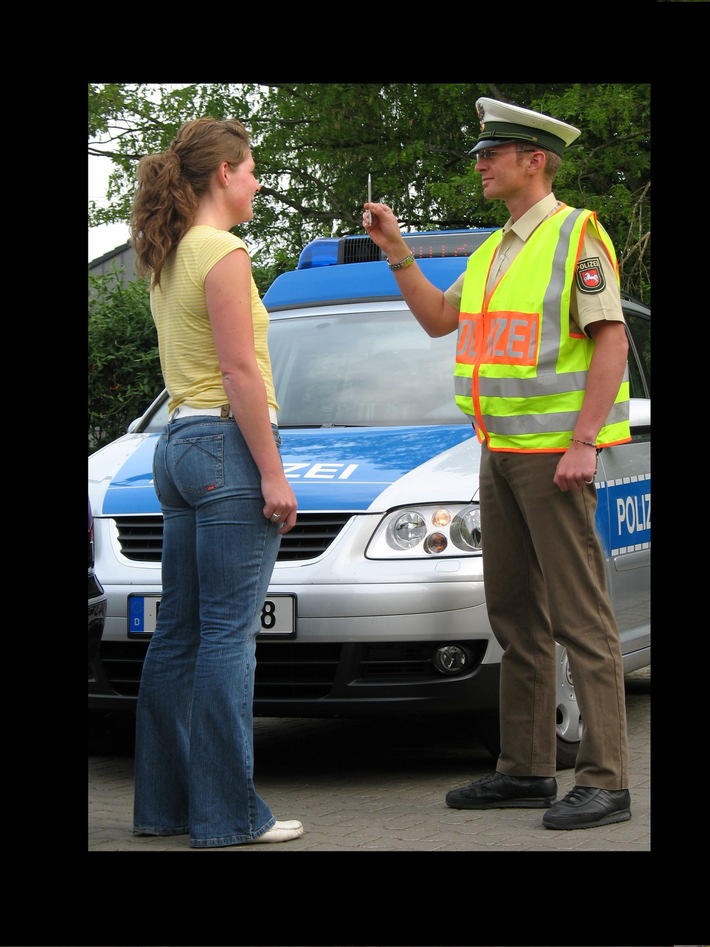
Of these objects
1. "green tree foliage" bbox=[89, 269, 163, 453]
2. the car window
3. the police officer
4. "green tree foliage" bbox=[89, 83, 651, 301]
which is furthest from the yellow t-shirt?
"green tree foliage" bbox=[89, 83, 651, 301]

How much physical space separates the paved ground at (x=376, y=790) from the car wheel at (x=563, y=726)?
0.09 meters

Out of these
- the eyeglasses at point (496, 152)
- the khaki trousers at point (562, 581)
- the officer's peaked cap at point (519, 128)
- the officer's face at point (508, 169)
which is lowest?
the khaki trousers at point (562, 581)

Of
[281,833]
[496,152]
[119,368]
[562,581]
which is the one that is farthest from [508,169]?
[119,368]

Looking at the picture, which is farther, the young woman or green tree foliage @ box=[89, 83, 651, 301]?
green tree foliage @ box=[89, 83, 651, 301]

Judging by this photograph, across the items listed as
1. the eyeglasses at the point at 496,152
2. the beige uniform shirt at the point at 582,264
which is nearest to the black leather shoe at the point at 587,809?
the beige uniform shirt at the point at 582,264

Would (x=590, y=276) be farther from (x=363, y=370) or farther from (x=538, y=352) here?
(x=363, y=370)

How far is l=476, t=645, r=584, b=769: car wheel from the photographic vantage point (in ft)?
16.4

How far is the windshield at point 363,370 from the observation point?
5648mm

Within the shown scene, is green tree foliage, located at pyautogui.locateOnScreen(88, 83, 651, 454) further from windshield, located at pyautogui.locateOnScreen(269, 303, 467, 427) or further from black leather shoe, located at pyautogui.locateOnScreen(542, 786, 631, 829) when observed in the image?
black leather shoe, located at pyautogui.locateOnScreen(542, 786, 631, 829)

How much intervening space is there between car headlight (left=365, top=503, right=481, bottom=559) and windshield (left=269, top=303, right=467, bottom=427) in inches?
31.5

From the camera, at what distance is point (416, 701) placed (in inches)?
186

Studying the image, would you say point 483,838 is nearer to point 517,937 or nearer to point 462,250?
point 517,937

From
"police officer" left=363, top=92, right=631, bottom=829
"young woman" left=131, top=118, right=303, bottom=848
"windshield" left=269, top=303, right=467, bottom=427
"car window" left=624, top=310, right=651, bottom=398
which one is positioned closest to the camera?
"young woman" left=131, top=118, right=303, bottom=848

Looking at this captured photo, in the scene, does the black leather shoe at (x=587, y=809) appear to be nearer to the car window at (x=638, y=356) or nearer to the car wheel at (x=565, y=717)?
the car wheel at (x=565, y=717)
